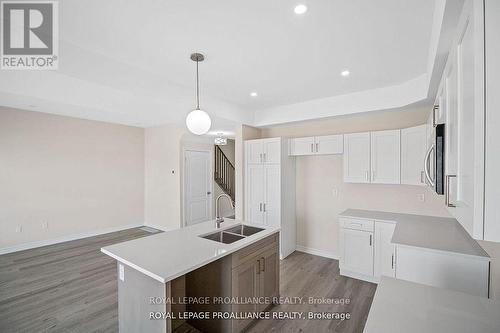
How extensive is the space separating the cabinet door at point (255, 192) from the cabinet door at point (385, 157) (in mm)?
1951

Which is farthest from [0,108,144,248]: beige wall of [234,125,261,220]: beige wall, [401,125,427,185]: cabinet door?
[401,125,427,185]: cabinet door

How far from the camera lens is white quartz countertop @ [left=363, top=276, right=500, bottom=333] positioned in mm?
1069

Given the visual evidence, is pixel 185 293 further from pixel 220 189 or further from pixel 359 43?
pixel 220 189

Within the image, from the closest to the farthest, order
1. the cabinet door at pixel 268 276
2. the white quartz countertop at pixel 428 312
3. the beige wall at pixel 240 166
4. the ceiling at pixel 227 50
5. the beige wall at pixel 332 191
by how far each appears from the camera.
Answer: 1. the white quartz countertop at pixel 428 312
2. the ceiling at pixel 227 50
3. the cabinet door at pixel 268 276
4. the beige wall at pixel 332 191
5. the beige wall at pixel 240 166

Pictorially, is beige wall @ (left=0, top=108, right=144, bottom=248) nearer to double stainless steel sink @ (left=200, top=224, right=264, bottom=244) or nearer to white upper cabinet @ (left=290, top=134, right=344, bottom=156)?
double stainless steel sink @ (left=200, top=224, right=264, bottom=244)

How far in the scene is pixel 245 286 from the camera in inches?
86.4

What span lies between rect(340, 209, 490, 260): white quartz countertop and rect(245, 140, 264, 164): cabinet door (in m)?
1.86

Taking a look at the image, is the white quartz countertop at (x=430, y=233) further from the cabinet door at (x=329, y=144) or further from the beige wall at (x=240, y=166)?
the beige wall at (x=240, y=166)

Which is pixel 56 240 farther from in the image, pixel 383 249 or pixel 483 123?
pixel 483 123

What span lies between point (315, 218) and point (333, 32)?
3.25 metres

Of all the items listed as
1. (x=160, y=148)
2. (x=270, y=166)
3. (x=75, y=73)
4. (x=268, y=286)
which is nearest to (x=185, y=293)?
(x=268, y=286)

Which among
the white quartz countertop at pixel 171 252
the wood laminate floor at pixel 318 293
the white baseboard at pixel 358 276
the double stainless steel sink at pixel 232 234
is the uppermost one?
the white quartz countertop at pixel 171 252

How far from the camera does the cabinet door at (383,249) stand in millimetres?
3062

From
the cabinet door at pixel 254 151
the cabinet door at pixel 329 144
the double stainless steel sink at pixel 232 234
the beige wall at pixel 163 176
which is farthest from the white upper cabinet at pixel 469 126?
the beige wall at pixel 163 176
